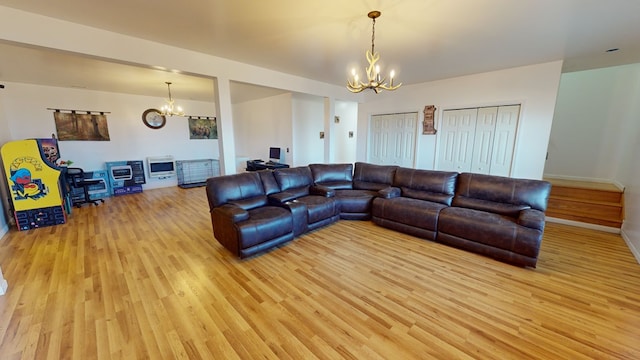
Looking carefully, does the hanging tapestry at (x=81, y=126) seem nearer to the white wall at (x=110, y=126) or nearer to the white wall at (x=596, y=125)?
the white wall at (x=110, y=126)

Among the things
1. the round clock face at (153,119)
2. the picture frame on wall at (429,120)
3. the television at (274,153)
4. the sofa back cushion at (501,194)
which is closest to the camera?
the sofa back cushion at (501,194)

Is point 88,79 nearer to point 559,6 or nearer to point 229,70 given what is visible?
point 229,70

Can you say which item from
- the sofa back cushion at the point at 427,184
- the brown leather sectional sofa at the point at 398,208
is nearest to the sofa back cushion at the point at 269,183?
the brown leather sectional sofa at the point at 398,208

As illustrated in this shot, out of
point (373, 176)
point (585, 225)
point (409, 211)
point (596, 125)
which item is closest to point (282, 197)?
point (409, 211)

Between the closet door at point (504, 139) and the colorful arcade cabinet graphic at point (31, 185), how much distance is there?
8.05 m

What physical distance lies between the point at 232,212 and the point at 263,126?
5023mm

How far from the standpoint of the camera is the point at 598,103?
199 inches

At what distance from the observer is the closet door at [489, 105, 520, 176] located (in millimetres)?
4402

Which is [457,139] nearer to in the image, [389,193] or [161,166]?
[389,193]

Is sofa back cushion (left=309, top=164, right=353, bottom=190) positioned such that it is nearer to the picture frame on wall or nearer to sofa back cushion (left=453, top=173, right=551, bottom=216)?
sofa back cushion (left=453, top=173, right=551, bottom=216)

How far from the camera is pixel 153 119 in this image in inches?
264

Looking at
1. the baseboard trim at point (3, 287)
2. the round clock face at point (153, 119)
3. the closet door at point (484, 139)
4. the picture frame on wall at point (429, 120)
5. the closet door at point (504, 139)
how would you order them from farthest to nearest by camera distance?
the round clock face at point (153, 119)
the picture frame on wall at point (429, 120)
the closet door at point (484, 139)
the closet door at point (504, 139)
the baseboard trim at point (3, 287)

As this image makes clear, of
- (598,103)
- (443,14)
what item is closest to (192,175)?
(443,14)

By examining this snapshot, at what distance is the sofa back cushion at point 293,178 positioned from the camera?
3973mm
